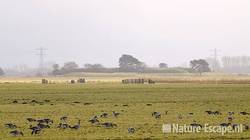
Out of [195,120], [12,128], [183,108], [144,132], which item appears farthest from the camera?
[183,108]

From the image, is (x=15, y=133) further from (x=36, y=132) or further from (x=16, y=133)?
(x=36, y=132)

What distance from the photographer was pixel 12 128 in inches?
1328

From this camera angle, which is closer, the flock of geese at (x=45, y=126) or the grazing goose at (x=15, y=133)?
the grazing goose at (x=15, y=133)

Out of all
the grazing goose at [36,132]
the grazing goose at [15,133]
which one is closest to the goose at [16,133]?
the grazing goose at [15,133]

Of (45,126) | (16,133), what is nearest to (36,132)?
(16,133)

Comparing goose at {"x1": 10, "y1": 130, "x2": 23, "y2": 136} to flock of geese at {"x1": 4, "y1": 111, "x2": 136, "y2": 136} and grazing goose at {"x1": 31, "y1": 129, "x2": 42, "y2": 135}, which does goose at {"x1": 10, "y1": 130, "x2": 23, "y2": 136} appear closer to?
flock of geese at {"x1": 4, "y1": 111, "x2": 136, "y2": 136}

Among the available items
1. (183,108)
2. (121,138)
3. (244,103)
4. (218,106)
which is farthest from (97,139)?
(244,103)

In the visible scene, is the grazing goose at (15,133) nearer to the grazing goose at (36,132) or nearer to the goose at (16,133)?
the goose at (16,133)

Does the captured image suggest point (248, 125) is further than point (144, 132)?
Yes

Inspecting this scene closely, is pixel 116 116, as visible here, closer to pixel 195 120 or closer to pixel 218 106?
pixel 195 120

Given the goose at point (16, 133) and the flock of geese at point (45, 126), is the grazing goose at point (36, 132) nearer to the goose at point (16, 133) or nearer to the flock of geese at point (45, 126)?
the flock of geese at point (45, 126)

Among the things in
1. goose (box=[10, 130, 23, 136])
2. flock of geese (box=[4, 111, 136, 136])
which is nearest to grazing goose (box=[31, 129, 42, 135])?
flock of geese (box=[4, 111, 136, 136])

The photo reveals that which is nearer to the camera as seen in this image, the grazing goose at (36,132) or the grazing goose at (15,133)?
the grazing goose at (15,133)

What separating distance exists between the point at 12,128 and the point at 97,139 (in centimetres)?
764
